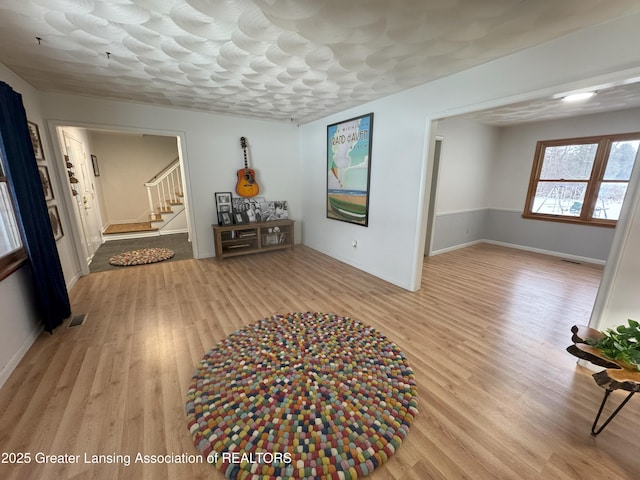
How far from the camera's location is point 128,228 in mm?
6359

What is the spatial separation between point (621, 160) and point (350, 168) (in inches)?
169

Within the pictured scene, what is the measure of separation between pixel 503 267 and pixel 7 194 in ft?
19.6

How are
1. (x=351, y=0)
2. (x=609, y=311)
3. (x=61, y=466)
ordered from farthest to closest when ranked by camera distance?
1. (x=609, y=311)
2. (x=351, y=0)
3. (x=61, y=466)

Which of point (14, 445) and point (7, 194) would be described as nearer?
point (14, 445)

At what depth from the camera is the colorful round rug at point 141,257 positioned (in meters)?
4.18

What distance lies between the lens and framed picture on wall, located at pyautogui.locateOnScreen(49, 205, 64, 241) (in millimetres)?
3051

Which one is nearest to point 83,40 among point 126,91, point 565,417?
point 126,91

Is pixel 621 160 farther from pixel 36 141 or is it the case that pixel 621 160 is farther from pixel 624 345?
pixel 36 141

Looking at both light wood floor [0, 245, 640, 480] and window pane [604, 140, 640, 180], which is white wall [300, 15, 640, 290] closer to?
light wood floor [0, 245, 640, 480]

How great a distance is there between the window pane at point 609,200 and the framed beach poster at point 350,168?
13.2ft

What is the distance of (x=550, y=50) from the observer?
1897mm

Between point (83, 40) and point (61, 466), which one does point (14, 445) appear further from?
point (83, 40)

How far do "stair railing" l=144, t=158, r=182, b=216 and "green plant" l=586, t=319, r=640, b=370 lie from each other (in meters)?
7.44

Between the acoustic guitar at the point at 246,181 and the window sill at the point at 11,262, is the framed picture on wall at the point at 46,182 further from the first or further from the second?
the acoustic guitar at the point at 246,181
